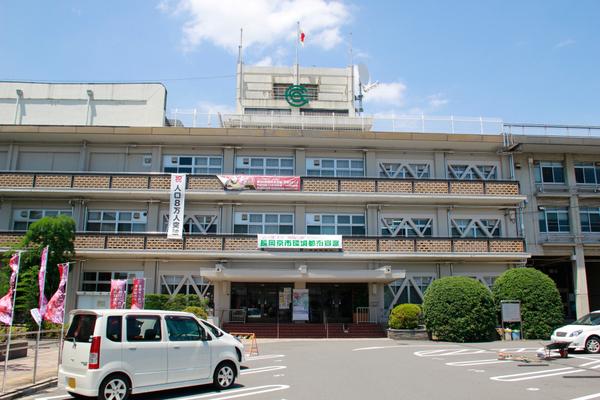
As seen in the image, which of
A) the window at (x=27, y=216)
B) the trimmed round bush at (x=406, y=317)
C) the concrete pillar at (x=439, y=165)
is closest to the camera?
the trimmed round bush at (x=406, y=317)

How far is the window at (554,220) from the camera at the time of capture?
28031 mm

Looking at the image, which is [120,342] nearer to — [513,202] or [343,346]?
[343,346]

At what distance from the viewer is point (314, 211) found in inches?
1049

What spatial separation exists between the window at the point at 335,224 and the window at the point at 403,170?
2.91 meters

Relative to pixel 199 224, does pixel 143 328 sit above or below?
below

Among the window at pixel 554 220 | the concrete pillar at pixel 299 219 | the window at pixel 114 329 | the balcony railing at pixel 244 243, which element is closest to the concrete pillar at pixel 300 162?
the concrete pillar at pixel 299 219

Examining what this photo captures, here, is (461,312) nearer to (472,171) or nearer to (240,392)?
(472,171)

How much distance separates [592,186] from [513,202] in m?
5.83

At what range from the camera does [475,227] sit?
89.2ft

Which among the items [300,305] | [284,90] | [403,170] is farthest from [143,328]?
[284,90]

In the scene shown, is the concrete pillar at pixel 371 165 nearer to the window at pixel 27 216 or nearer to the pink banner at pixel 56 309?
the window at pixel 27 216

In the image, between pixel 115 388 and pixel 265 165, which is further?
pixel 265 165

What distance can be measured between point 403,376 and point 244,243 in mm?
14028

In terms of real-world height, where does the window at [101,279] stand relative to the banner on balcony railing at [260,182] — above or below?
below
